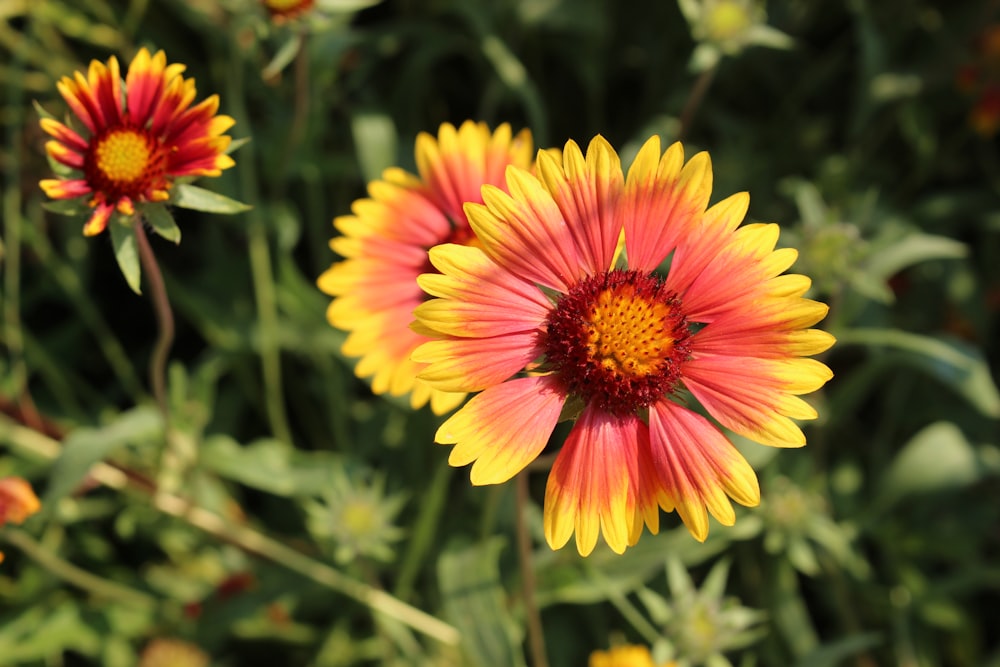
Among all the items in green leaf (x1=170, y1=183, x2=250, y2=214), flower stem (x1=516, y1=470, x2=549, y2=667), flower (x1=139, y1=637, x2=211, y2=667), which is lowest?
flower stem (x1=516, y1=470, x2=549, y2=667)

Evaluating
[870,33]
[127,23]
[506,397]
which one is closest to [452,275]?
[506,397]

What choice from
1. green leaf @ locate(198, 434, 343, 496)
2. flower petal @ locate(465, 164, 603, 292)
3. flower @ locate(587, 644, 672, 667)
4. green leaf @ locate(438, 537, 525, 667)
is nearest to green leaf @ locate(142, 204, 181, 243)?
flower petal @ locate(465, 164, 603, 292)

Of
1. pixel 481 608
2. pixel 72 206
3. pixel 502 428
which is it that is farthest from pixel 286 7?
pixel 481 608

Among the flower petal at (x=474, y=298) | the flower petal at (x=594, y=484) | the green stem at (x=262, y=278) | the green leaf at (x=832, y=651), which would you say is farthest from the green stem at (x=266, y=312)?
the green leaf at (x=832, y=651)

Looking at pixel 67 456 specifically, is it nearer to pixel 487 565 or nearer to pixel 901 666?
pixel 487 565

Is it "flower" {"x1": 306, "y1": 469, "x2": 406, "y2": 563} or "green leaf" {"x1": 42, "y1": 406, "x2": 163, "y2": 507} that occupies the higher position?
"green leaf" {"x1": 42, "y1": 406, "x2": 163, "y2": 507}

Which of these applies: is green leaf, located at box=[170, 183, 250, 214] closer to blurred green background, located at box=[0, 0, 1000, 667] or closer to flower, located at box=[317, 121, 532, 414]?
flower, located at box=[317, 121, 532, 414]
